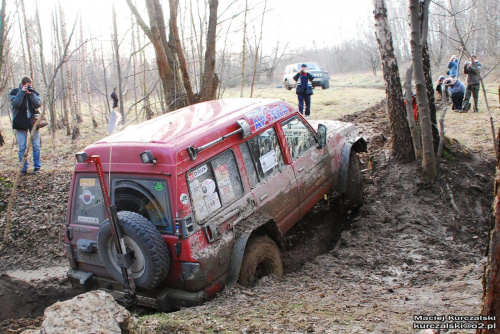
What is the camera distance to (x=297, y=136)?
193 inches

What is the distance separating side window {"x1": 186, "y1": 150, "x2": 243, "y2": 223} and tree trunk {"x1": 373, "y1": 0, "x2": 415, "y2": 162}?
3663 mm

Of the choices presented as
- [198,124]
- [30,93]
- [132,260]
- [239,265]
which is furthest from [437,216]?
[30,93]

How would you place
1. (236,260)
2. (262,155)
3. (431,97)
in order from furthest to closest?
(431,97) → (262,155) → (236,260)

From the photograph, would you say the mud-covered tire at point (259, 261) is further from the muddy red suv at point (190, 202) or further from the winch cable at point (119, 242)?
the winch cable at point (119, 242)

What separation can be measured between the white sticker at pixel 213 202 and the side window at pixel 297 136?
4.69 ft

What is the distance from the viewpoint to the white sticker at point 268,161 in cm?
427

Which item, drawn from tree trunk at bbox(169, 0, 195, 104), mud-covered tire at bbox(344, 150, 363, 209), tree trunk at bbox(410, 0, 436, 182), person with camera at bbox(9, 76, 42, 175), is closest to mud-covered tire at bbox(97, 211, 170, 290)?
mud-covered tire at bbox(344, 150, 363, 209)

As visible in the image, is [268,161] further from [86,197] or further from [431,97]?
[431,97]

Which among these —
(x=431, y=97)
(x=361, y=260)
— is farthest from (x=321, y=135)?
(x=431, y=97)

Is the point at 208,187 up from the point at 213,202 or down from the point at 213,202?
up

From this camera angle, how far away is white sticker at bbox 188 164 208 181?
342 cm

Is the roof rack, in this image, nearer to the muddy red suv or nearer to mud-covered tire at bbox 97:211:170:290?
the muddy red suv

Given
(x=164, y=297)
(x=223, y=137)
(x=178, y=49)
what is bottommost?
(x=164, y=297)

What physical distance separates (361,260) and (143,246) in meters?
2.48
